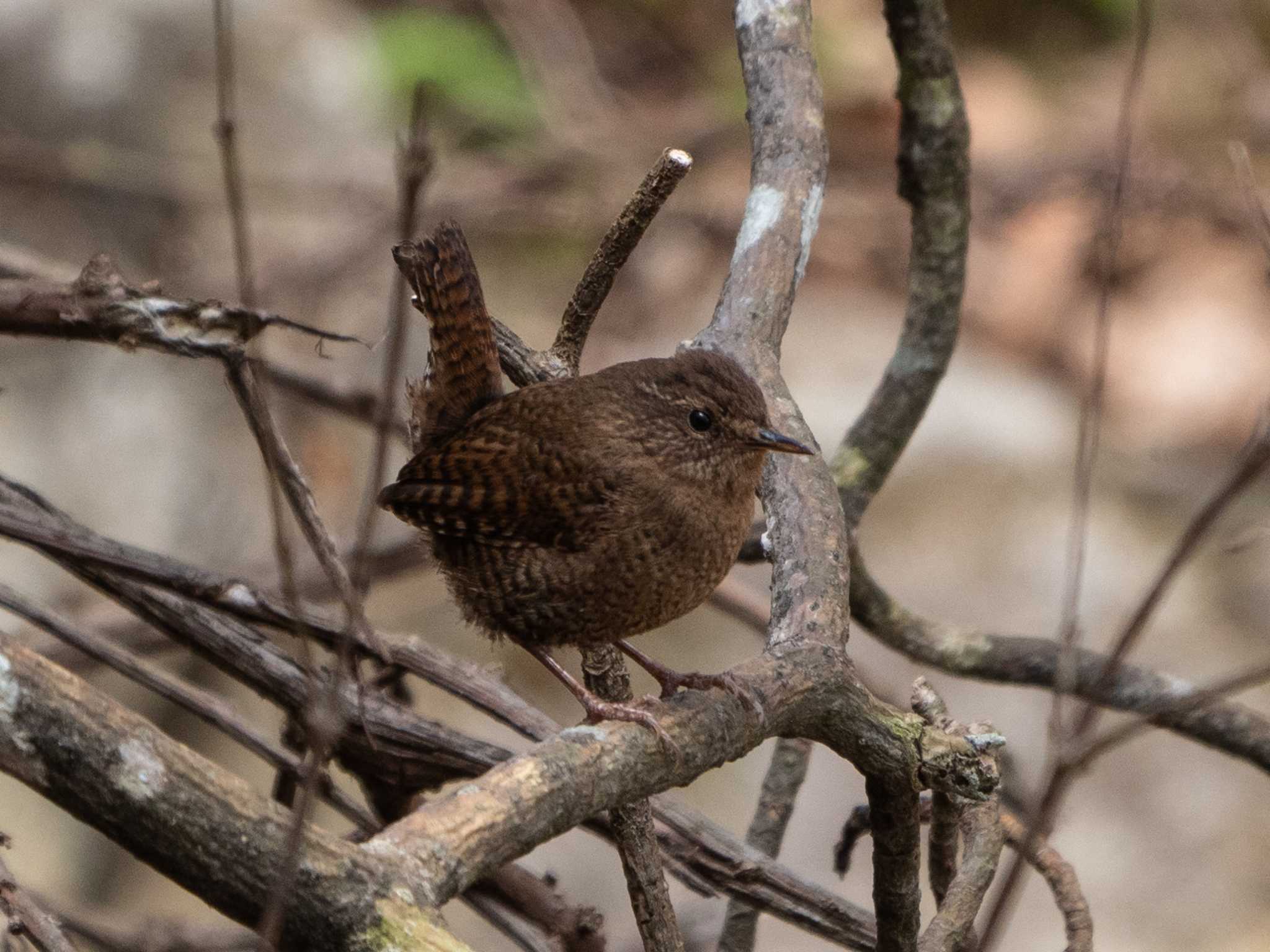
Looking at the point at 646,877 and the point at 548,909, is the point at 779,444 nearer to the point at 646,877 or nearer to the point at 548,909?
the point at 646,877

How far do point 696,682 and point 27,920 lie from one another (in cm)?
111

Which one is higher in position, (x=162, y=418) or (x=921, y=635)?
(x=162, y=418)

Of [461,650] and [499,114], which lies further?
[499,114]

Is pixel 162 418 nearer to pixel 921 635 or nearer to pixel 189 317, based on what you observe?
pixel 921 635

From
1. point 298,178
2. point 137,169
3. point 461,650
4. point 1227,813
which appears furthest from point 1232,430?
point 137,169

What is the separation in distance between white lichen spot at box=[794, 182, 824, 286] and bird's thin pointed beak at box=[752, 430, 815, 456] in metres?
0.34

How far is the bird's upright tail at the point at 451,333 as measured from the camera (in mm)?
3047

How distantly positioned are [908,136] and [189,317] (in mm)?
2064

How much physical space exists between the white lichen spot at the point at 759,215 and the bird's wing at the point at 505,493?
53 centimetres

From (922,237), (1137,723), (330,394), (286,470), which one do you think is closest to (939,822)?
(1137,723)

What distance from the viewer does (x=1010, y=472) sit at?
6305mm

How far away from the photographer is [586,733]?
1743 millimetres

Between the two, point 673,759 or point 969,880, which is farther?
point 969,880

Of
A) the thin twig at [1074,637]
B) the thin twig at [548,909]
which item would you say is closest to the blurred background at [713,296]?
the thin twig at [548,909]
